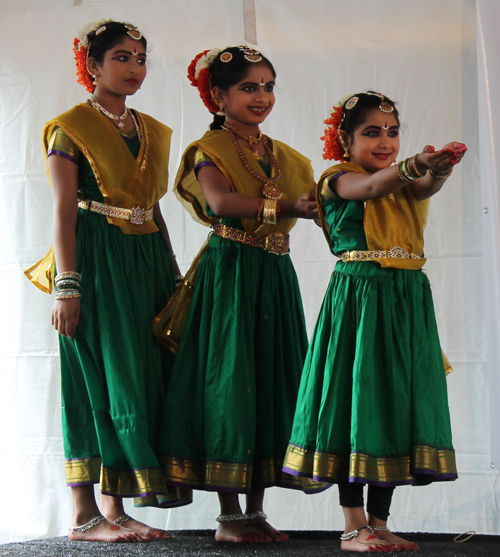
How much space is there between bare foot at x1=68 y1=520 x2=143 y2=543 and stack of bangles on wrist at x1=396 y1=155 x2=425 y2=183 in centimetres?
131

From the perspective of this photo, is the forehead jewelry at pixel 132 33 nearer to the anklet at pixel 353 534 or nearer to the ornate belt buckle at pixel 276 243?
the ornate belt buckle at pixel 276 243

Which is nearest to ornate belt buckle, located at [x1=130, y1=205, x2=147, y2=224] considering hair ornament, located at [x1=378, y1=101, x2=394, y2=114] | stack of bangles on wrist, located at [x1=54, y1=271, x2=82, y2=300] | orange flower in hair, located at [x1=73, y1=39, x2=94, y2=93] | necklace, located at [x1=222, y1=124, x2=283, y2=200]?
stack of bangles on wrist, located at [x1=54, y1=271, x2=82, y2=300]

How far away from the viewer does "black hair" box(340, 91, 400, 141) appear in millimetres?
2039

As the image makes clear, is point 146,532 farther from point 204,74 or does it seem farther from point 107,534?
point 204,74

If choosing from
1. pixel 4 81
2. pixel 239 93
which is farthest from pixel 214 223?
pixel 4 81

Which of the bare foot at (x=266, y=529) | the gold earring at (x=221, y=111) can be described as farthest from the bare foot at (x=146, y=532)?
the gold earring at (x=221, y=111)

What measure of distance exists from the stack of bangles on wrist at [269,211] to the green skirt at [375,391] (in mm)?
271

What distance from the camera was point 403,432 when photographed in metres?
1.84

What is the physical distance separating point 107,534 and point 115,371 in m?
0.50

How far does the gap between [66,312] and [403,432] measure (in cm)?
106

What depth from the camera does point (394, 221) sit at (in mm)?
1976

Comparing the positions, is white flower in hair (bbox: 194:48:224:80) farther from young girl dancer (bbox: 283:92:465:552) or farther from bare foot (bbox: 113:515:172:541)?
bare foot (bbox: 113:515:172:541)

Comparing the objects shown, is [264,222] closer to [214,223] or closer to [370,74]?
[214,223]

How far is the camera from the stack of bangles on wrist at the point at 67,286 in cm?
219
